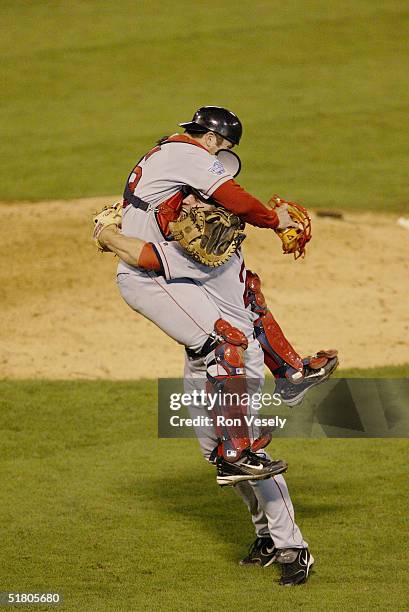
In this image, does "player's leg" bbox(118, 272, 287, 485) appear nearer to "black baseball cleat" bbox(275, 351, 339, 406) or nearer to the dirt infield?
"black baseball cleat" bbox(275, 351, 339, 406)

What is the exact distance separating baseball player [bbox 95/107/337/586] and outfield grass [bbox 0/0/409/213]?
8.56 m

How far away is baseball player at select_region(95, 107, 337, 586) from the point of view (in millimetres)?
6250

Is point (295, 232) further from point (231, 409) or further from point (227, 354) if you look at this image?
point (231, 409)

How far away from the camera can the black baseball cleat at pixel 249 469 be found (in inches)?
242

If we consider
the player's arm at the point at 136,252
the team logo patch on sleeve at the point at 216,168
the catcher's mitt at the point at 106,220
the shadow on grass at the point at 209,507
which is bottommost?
the shadow on grass at the point at 209,507

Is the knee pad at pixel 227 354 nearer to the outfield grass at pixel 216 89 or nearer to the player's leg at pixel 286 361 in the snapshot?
the player's leg at pixel 286 361

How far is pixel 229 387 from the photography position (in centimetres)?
623

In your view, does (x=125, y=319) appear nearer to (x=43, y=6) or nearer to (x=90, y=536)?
(x=90, y=536)

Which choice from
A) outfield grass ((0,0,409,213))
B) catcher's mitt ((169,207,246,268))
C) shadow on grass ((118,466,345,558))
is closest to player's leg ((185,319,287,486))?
catcher's mitt ((169,207,246,268))

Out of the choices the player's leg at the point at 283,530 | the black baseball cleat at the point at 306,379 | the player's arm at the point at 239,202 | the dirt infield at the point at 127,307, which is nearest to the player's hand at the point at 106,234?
the player's arm at the point at 239,202

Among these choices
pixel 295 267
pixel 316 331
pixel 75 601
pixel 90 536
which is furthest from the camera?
pixel 295 267

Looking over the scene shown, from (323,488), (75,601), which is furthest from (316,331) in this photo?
(75,601)

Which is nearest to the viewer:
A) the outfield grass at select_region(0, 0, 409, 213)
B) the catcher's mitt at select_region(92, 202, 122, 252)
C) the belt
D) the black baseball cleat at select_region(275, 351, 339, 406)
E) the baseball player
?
the baseball player

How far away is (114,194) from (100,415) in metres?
6.28
